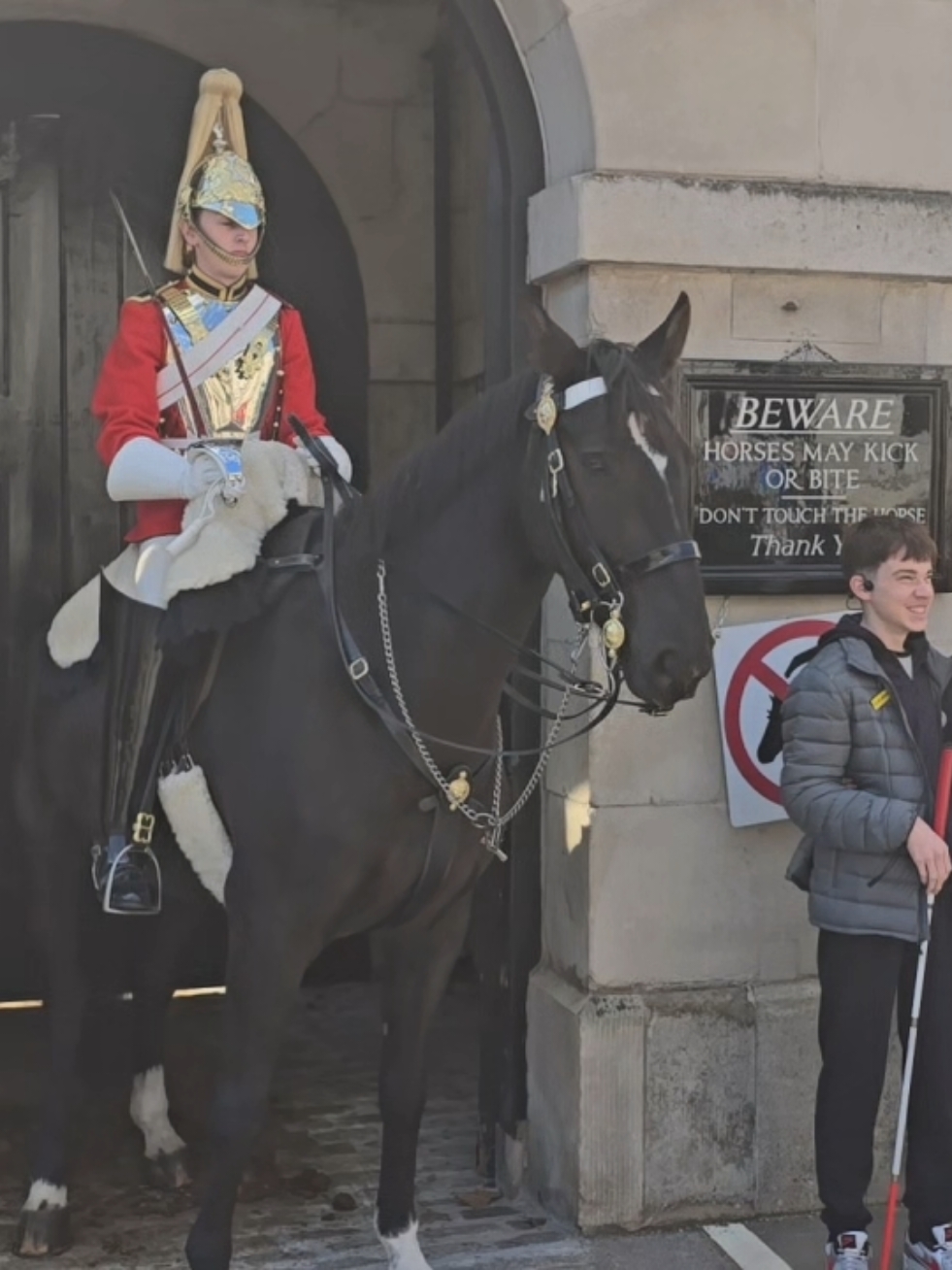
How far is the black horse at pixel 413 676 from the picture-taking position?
10.6ft

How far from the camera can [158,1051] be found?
4.89 meters

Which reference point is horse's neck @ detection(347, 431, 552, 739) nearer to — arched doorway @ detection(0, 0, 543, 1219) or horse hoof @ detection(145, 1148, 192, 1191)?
horse hoof @ detection(145, 1148, 192, 1191)

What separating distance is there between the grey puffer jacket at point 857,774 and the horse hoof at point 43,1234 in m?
2.10

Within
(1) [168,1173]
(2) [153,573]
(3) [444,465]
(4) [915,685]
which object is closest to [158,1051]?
(1) [168,1173]

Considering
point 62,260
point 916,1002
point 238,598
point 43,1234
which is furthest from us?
point 62,260

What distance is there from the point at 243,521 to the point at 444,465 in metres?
0.56

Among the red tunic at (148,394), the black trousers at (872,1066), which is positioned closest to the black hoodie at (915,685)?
the black trousers at (872,1066)

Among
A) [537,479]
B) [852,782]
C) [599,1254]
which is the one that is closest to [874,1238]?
[599,1254]

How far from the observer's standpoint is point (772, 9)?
4430 millimetres

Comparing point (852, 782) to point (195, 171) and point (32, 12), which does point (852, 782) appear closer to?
point (195, 171)

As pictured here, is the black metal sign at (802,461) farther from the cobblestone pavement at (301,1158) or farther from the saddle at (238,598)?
the cobblestone pavement at (301,1158)

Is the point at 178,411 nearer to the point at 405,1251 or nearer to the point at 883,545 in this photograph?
the point at 883,545

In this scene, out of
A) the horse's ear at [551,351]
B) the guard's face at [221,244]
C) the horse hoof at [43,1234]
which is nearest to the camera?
the horse's ear at [551,351]

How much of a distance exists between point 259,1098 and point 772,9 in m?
3.05
